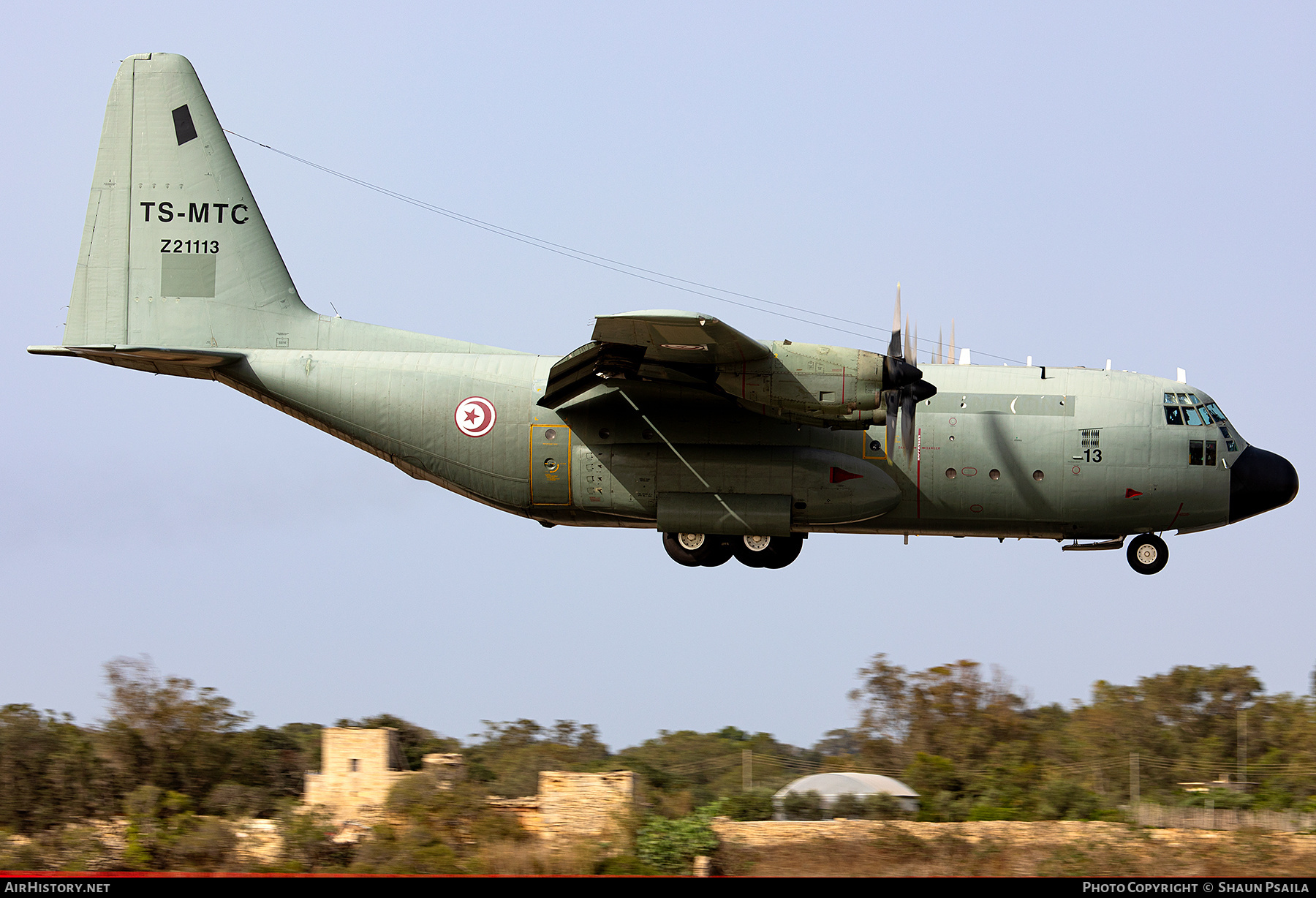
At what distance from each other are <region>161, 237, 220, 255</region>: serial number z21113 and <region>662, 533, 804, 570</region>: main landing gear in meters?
10.00

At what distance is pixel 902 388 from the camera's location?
20891 mm

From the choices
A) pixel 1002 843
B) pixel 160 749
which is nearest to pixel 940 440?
pixel 1002 843

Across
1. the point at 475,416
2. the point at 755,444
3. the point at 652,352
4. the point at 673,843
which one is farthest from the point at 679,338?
the point at 673,843

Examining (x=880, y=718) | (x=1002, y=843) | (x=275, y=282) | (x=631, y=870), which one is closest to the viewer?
(x=631, y=870)

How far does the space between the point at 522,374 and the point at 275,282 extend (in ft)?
17.7

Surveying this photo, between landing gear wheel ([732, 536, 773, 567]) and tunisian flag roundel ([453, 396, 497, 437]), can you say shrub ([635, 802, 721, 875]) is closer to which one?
landing gear wheel ([732, 536, 773, 567])

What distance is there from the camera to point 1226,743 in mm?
37719

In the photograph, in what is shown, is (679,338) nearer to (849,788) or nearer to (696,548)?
(696,548)

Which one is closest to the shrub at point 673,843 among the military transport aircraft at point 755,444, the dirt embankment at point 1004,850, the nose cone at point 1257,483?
the dirt embankment at point 1004,850

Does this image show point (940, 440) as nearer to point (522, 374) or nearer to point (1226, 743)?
point (522, 374)

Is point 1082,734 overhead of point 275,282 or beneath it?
beneath

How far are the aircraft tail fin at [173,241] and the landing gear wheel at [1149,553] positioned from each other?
15183 millimetres

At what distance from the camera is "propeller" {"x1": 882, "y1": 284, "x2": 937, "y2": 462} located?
20203 mm
